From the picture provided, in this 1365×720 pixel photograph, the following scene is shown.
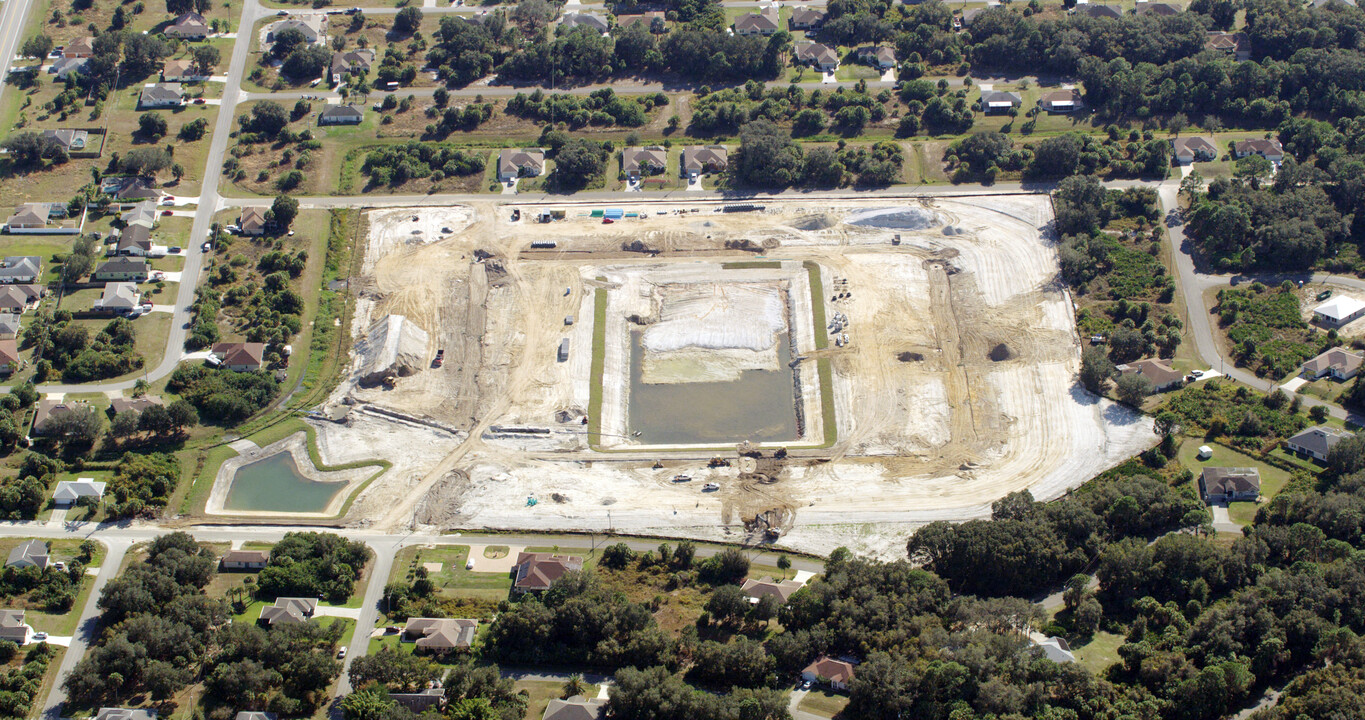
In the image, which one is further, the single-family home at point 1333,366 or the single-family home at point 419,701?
Answer: the single-family home at point 1333,366

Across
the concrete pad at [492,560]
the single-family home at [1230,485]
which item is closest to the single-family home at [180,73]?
the concrete pad at [492,560]

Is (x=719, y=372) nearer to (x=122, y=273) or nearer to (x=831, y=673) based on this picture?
(x=831, y=673)

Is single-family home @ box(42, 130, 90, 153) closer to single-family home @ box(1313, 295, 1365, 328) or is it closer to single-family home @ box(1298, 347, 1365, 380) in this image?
single-family home @ box(1298, 347, 1365, 380)

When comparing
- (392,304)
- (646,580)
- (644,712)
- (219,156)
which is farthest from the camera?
(219,156)

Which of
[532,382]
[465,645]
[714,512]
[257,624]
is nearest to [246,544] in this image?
[257,624]

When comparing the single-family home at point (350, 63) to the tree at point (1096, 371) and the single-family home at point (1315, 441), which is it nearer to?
the tree at point (1096, 371)

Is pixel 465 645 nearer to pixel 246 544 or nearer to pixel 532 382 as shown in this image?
→ pixel 246 544

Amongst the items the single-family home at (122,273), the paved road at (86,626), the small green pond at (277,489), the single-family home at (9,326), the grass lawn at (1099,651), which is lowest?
the small green pond at (277,489)
